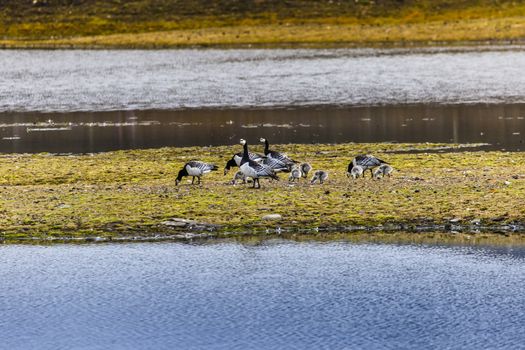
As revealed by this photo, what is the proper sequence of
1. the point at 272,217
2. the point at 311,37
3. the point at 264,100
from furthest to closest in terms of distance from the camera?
the point at 311,37 → the point at 264,100 → the point at 272,217

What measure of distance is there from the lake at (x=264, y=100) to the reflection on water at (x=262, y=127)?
0.05m

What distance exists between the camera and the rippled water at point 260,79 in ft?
187

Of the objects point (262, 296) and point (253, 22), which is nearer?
point (262, 296)

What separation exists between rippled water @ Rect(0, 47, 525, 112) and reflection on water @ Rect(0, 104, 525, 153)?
3.66 m

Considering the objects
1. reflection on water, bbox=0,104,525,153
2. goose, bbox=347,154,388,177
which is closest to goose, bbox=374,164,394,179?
goose, bbox=347,154,388,177

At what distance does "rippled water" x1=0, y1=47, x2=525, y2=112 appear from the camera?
5706 centimetres

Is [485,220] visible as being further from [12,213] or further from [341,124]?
[341,124]

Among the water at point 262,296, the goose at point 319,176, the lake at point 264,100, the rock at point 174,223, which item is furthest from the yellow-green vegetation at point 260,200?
the lake at point 264,100

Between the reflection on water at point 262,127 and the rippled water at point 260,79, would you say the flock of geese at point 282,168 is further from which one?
the rippled water at point 260,79

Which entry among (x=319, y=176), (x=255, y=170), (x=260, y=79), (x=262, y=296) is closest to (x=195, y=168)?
(x=255, y=170)

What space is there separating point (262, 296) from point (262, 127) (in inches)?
1075

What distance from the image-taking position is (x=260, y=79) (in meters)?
72.2

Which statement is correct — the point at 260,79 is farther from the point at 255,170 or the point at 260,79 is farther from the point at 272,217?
the point at 272,217

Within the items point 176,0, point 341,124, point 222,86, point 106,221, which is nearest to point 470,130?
point 341,124
